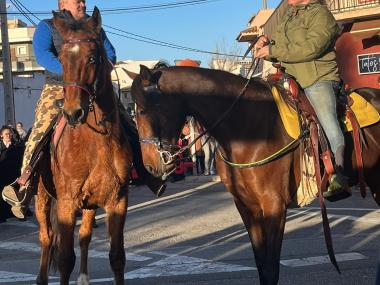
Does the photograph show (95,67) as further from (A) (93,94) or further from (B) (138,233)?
(B) (138,233)

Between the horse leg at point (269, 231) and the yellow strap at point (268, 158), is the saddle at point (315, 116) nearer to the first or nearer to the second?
the yellow strap at point (268, 158)

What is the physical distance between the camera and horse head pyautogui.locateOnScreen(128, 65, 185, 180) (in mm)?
4820

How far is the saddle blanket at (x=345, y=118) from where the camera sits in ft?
17.4

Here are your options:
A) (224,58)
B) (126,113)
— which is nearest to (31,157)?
(126,113)

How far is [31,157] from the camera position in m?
5.82

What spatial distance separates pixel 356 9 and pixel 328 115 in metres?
14.5

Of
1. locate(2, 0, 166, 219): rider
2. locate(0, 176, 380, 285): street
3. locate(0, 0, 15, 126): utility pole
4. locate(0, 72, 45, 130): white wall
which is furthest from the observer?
locate(0, 72, 45, 130): white wall

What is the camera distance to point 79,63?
A: 4676mm

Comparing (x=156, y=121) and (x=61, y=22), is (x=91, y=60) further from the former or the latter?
(x=156, y=121)

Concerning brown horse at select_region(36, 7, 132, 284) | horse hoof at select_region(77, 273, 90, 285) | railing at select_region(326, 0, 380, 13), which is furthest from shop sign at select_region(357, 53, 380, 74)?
horse hoof at select_region(77, 273, 90, 285)

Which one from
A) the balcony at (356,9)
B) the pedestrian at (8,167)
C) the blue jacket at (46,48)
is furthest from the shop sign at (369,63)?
the blue jacket at (46,48)

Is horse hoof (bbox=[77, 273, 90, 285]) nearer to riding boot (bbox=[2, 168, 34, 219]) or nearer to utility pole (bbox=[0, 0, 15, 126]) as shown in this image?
riding boot (bbox=[2, 168, 34, 219])

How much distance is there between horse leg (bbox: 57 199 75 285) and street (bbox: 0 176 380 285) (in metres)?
1.43

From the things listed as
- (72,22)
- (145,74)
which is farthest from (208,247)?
(72,22)
